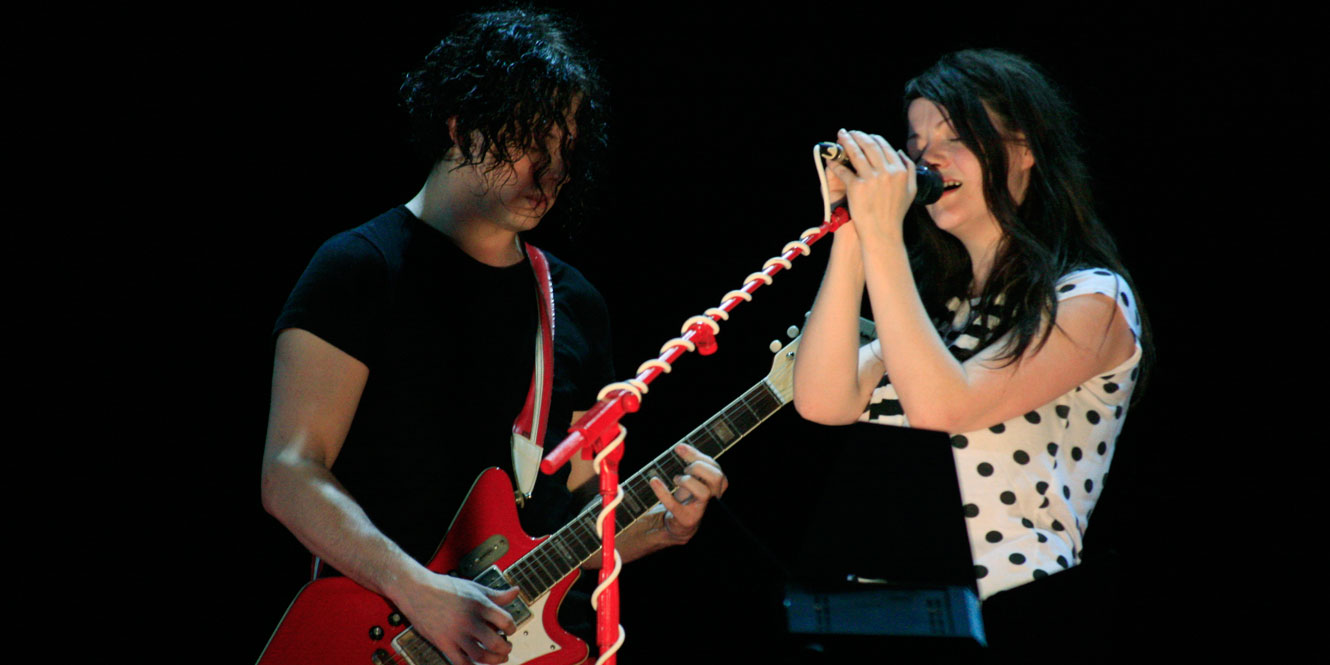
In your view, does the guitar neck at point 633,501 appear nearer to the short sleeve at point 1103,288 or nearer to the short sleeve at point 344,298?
the short sleeve at point 344,298

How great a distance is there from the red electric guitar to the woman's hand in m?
0.45

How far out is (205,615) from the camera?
7.89 feet

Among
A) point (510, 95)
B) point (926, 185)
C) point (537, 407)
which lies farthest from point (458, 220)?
point (926, 185)

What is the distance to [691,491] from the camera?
196cm

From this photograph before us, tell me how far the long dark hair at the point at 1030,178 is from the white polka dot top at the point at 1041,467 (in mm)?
46

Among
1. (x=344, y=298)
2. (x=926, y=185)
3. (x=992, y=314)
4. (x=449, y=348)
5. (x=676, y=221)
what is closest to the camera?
(x=926, y=185)

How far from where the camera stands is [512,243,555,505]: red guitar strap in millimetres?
1910

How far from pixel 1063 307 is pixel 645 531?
1006 millimetres

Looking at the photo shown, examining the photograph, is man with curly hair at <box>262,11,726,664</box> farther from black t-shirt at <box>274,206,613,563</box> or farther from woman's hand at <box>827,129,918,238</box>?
woman's hand at <box>827,129,918,238</box>

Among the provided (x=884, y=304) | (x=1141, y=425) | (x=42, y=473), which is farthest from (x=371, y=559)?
(x=1141, y=425)

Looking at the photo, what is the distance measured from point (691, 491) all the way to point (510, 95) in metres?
0.86

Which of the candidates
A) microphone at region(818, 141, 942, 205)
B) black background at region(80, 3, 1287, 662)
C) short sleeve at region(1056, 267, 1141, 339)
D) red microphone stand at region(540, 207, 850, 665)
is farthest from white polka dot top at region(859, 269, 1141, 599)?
black background at region(80, 3, 1287, 662)

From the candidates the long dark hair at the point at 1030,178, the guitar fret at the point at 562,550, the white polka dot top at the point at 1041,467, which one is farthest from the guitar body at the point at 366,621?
the long dark hair at the point at 1030,178

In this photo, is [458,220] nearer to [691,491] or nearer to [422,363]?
[422,363]
